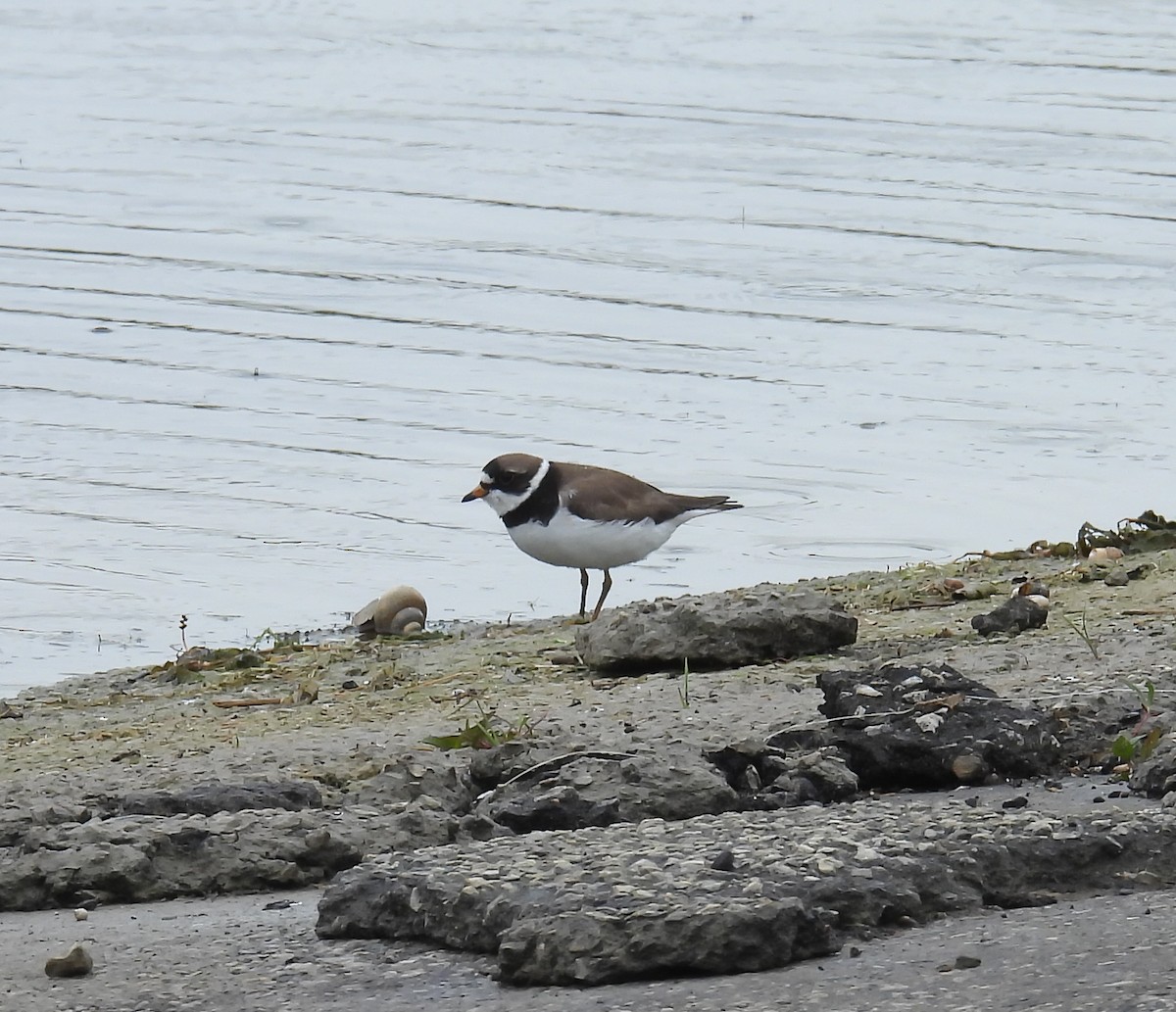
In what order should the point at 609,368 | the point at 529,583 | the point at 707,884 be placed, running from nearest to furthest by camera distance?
1. the point at 707,884
2. the point at 529,583
3. the point at 609,368

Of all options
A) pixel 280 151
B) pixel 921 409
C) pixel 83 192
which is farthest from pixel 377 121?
pixel 921 409

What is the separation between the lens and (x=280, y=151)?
1642 cm

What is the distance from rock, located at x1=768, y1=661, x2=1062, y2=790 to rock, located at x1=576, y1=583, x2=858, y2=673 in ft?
4.27

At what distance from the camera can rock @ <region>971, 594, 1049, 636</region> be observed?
19.5 ft

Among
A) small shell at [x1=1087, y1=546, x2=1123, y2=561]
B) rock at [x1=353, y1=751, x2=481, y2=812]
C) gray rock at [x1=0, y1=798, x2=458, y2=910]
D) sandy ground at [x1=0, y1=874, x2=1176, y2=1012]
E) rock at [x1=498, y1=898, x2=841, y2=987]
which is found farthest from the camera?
small shell at [x1=1087, y1=546, x2=1123, y2=561]

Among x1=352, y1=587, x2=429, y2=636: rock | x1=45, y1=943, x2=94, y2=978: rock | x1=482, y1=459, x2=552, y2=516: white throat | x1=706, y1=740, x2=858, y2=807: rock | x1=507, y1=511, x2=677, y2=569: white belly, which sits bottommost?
x1=352, y1=587, x2=429, y2=636: rock

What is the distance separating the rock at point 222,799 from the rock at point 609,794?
15.3 inches

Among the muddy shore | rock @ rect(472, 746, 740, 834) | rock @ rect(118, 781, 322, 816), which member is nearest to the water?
the muddy shore

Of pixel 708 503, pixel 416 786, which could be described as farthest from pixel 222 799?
pixel 708 503

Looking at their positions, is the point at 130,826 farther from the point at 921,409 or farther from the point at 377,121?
the point at 377,121

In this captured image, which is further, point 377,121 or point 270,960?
point 377,121

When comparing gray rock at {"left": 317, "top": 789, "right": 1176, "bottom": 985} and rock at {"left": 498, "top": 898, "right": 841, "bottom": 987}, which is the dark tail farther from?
rock at {"left": 498, "top": 898, "right": 841, "bottom": 987}

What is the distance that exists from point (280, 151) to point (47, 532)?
8.02 m

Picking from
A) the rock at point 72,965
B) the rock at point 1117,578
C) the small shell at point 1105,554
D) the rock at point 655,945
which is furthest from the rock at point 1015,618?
the rock at point 72,965
